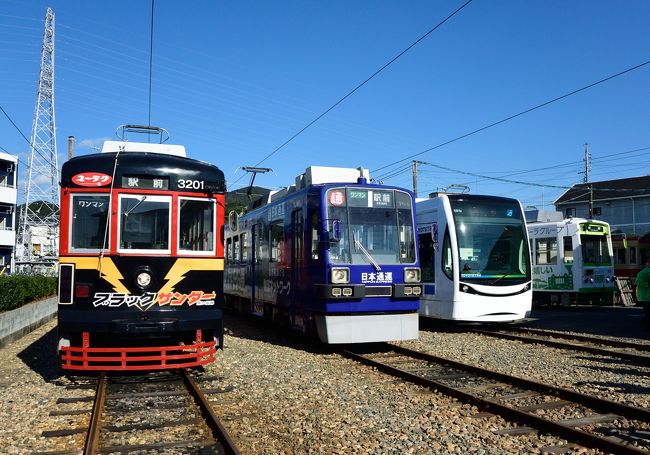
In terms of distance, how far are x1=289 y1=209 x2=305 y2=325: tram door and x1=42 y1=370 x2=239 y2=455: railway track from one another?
345 cm

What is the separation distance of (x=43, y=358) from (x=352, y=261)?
225 inches

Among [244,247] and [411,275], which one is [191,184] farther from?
[244,247]

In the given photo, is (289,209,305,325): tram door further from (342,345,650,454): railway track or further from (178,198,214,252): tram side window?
(178,198,214,252): tram side window

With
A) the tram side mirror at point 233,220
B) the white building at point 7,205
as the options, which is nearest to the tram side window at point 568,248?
the tram side mirror at point 233,220

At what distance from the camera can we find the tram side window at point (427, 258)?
1377 cm

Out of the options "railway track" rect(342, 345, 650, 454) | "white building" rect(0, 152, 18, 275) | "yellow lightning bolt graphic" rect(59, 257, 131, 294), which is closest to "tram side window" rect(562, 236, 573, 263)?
"railway track" rect(342, 345, 650, 454)

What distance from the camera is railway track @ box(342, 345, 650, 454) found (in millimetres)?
5355

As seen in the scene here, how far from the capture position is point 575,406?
21.4 ft

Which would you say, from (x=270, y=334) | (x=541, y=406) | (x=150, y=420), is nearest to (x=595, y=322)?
(x=270, y=334)

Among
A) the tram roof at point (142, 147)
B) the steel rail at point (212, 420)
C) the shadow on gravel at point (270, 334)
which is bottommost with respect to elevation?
the steel rail at point (212, 420)

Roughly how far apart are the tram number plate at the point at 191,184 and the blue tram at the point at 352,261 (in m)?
0.87

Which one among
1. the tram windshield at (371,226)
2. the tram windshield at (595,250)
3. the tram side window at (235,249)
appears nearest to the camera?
the tram windshield at (371,226)

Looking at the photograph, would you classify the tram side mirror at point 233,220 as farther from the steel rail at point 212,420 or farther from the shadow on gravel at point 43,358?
the shadow on gravel at point 43,358

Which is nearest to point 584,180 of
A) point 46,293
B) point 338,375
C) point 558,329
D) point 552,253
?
point 552,253
